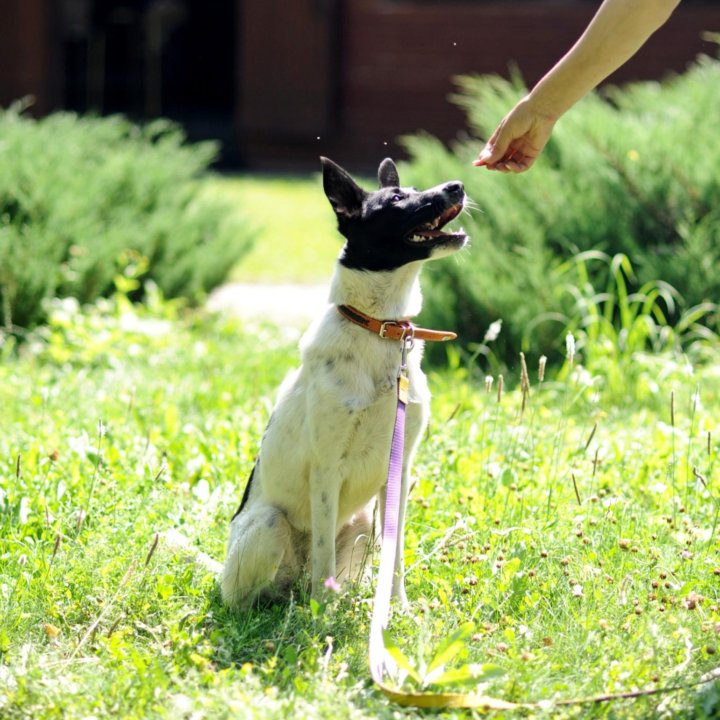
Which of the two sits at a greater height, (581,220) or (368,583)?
(581,220)

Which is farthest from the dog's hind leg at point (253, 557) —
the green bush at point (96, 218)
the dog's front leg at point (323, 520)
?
the green bush at point (96, 218)

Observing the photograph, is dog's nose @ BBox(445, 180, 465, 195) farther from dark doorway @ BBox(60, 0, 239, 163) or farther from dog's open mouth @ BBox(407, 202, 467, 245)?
dark doorway @ BBox(60, 0, 239, 163)

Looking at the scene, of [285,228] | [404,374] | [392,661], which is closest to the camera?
[392,661]

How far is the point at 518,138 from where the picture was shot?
3414 millimetres

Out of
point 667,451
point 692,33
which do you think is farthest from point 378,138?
point 667,451

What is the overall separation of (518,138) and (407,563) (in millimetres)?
1291

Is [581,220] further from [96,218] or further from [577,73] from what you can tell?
[577,73]

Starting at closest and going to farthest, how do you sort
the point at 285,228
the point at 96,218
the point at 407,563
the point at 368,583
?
the point at 368,583, the point at 407,563, the point at 96,218, the point at 285,228

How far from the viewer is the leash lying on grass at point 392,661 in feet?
8.85

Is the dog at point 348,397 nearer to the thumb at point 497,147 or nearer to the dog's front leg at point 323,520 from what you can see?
the dog's front leg at point 323,520

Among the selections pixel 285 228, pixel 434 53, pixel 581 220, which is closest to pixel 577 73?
pixel 581 220

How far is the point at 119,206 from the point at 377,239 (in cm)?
455

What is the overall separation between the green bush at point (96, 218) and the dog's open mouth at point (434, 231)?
3196 millimetres

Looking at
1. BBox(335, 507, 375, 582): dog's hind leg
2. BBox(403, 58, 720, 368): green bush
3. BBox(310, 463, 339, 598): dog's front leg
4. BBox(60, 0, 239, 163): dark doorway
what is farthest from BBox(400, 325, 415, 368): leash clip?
BBox(60, 0, 239, 163): dark doorway
